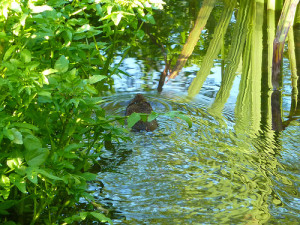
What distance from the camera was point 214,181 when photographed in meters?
3.80

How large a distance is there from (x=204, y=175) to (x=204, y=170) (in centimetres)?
9

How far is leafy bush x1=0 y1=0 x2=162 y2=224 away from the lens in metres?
2.51

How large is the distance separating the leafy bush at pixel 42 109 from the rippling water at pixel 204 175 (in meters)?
0.51

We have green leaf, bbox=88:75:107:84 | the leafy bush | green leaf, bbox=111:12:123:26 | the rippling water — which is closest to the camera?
the leafy bush

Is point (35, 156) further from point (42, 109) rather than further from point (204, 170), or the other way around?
point (204, 170)

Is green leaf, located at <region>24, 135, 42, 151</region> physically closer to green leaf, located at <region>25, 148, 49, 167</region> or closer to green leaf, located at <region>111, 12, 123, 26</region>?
green leaf, located at <region>25, 148, 49, 167</region>

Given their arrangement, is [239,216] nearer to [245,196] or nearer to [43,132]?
[245,196]

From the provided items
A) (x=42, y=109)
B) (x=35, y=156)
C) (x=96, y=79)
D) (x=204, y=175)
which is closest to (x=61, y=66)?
(x=96, y=79)

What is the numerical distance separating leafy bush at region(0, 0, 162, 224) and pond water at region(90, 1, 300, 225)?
1.78 feet

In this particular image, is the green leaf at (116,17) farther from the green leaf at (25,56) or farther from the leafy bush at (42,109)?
the green leaf at (25,56)

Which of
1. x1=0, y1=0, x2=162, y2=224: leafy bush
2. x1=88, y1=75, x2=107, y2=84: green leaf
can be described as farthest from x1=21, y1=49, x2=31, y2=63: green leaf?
x1=88, y1=75, x2=107, y2=84: green leaf

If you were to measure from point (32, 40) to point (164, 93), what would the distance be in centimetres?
298

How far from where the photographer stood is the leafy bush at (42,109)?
251 centimetres

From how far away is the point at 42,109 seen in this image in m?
3.02
